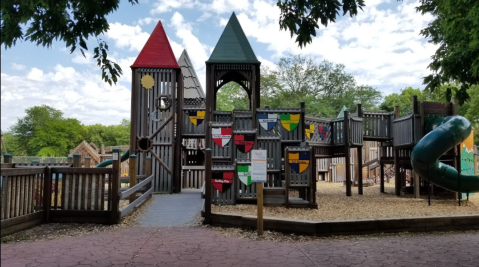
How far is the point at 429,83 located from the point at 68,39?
580 centimetres

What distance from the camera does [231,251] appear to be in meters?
5.81

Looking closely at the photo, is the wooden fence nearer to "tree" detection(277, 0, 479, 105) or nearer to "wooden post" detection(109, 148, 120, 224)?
"wooden post" detection(109, 148, 120, 224)

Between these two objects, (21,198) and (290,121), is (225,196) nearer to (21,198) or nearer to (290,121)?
(290,121)

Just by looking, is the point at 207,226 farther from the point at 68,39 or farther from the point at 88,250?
the point at 68,39

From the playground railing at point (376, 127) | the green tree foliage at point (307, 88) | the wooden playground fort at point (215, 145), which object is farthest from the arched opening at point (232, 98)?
the playground railing at point (376, 127)

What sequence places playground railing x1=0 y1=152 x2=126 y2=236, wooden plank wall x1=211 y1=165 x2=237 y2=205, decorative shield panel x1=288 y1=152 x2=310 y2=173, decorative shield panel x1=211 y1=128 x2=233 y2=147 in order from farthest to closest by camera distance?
decorative shield panel x1=211 y1=128 x2=233 y2=147
decorative shield panel x1=288 y1=152 x2=310 y2=173
wooden plank wall x1=211 y1=165 x2=237 y2=205
playground railing x1=0 y1=152 x2=126 y2=236

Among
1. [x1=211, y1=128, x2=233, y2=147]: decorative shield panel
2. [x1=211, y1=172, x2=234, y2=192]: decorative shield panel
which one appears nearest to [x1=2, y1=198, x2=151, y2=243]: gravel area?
[x1=211, y1=172, x2=234, y2=192]: decorative shield panel

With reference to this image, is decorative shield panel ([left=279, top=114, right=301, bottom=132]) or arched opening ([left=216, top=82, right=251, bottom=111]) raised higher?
arched opening ([left=216, top=82, right=251, bottom=111])

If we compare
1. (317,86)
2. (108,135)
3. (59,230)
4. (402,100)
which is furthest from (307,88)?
(108,135)

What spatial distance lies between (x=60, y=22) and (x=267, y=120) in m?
9.77

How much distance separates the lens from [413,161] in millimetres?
12641

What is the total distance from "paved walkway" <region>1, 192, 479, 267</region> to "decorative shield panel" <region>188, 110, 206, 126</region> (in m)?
7.88

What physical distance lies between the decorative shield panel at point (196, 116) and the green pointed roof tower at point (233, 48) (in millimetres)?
2165

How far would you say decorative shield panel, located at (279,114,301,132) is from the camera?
13172 mm
